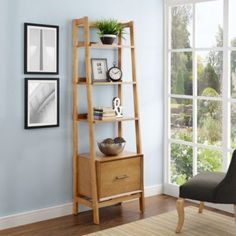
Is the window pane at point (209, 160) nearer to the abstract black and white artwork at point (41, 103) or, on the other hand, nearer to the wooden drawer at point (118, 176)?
the wooden drawer at point (118, 176)

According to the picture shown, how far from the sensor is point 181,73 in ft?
16.0

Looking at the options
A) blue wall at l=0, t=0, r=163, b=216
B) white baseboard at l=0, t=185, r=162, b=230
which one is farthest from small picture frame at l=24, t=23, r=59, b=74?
white baseboard at l=0, t=185, r=162, b=230

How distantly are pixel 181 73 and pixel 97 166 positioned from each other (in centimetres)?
150

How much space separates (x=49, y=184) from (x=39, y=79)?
0.99 meters

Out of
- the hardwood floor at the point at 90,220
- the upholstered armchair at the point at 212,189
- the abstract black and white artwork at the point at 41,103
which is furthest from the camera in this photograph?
the abstract black and white artwork at the point at 41,103

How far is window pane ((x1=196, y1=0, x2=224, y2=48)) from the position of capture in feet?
14.6

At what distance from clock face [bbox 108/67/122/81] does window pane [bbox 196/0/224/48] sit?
0.91 meters

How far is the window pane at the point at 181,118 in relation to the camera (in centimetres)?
482

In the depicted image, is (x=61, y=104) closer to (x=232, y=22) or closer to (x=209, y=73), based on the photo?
(x=209, y=73)

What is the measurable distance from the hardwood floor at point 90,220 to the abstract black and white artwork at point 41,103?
0.90 meters

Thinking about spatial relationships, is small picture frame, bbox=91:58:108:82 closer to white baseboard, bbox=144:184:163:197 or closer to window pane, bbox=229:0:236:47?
window pane, bbox=229:0:236:47

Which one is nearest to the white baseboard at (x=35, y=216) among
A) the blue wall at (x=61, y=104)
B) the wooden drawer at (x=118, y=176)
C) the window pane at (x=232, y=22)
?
the blue wall at (x=61, y=104)

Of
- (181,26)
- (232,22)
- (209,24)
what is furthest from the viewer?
(181,26)

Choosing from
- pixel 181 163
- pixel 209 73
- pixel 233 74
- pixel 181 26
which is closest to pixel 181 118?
pixel 181 163
